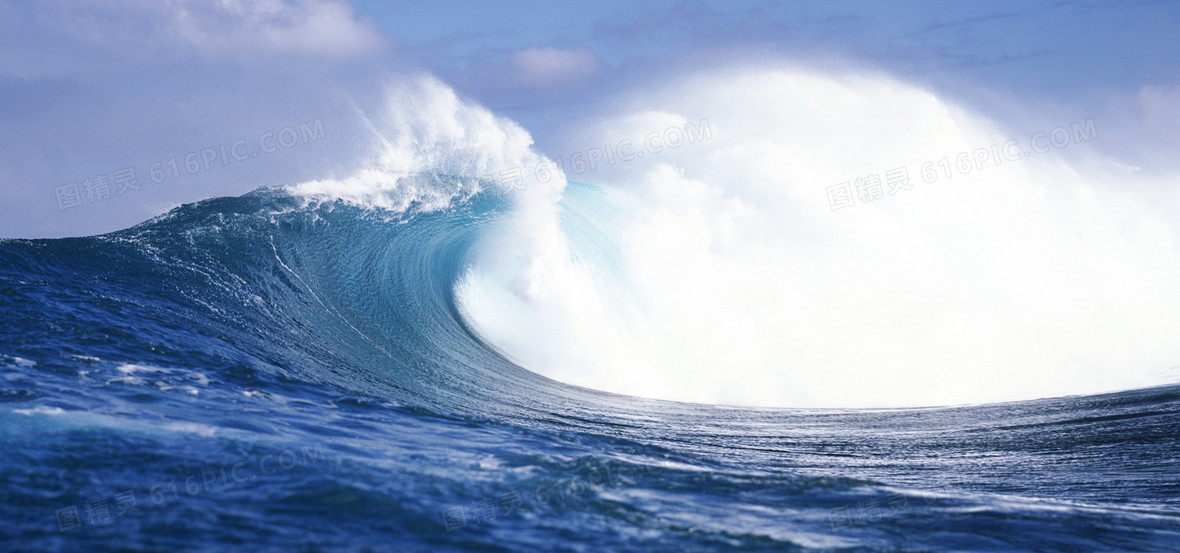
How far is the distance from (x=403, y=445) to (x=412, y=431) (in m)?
0.58

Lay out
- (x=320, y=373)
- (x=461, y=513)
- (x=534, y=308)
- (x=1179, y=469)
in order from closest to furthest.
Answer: (x=461, y=513) < (x=1179, y=469) < (x=320, y=373) < (x=534, y=308)

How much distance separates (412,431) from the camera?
610 centimetres

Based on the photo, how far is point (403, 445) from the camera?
18.1 ft

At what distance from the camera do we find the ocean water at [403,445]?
3.89m

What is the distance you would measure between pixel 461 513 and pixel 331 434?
1.95 metres

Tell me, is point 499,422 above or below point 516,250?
below

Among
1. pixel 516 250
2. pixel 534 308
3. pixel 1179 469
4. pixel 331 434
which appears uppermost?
pixel 516 250

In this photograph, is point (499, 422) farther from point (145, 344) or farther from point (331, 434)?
point (145, 344)

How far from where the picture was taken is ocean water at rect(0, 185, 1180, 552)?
3.89 m

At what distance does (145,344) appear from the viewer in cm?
743

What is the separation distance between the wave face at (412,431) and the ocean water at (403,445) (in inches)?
1.1

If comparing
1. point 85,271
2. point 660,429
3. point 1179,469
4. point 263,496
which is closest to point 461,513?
point 263,496

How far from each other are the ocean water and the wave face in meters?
0.03

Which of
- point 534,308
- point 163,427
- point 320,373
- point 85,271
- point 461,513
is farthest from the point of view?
point 534,308
